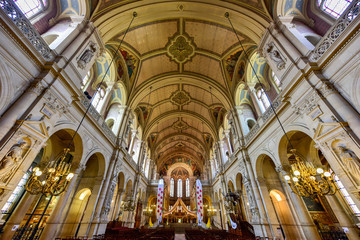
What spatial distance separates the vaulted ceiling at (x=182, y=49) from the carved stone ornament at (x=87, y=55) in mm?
1319

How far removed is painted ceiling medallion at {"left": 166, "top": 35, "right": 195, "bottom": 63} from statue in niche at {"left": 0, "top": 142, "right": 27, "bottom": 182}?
10.0 m

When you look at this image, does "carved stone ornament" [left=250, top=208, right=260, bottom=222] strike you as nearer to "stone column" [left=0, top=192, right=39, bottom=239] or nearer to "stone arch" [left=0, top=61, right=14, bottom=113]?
"stone column" [left=0, top=192, right=39, bottom=239]

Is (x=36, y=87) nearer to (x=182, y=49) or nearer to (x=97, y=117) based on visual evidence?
(x=97, y=117)

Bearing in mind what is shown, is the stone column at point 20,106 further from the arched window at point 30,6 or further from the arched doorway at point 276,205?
the arched doorway at point 276,205

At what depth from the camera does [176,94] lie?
50.5 feet

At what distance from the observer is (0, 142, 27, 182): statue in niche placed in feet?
11.3

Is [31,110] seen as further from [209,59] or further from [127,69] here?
[209,59]

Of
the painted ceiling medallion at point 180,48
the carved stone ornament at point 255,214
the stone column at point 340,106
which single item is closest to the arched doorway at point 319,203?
the stone column at point 340,106

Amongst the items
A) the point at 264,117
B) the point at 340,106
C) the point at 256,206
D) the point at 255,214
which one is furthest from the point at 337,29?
the point at 255,214

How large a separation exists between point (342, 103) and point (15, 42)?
30.2 feet

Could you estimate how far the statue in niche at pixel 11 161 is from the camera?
3434 millimetres

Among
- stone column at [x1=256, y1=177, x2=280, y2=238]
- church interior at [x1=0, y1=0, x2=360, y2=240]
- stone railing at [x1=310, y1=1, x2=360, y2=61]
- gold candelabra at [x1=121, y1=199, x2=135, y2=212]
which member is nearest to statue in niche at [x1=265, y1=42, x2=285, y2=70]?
church interior at [x1=0, y1=0, x2=360, y2=240]

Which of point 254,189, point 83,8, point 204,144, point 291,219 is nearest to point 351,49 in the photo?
point 254,189

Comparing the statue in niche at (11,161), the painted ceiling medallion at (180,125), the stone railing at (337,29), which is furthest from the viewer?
the painted ceiling medallion at (180,125)
